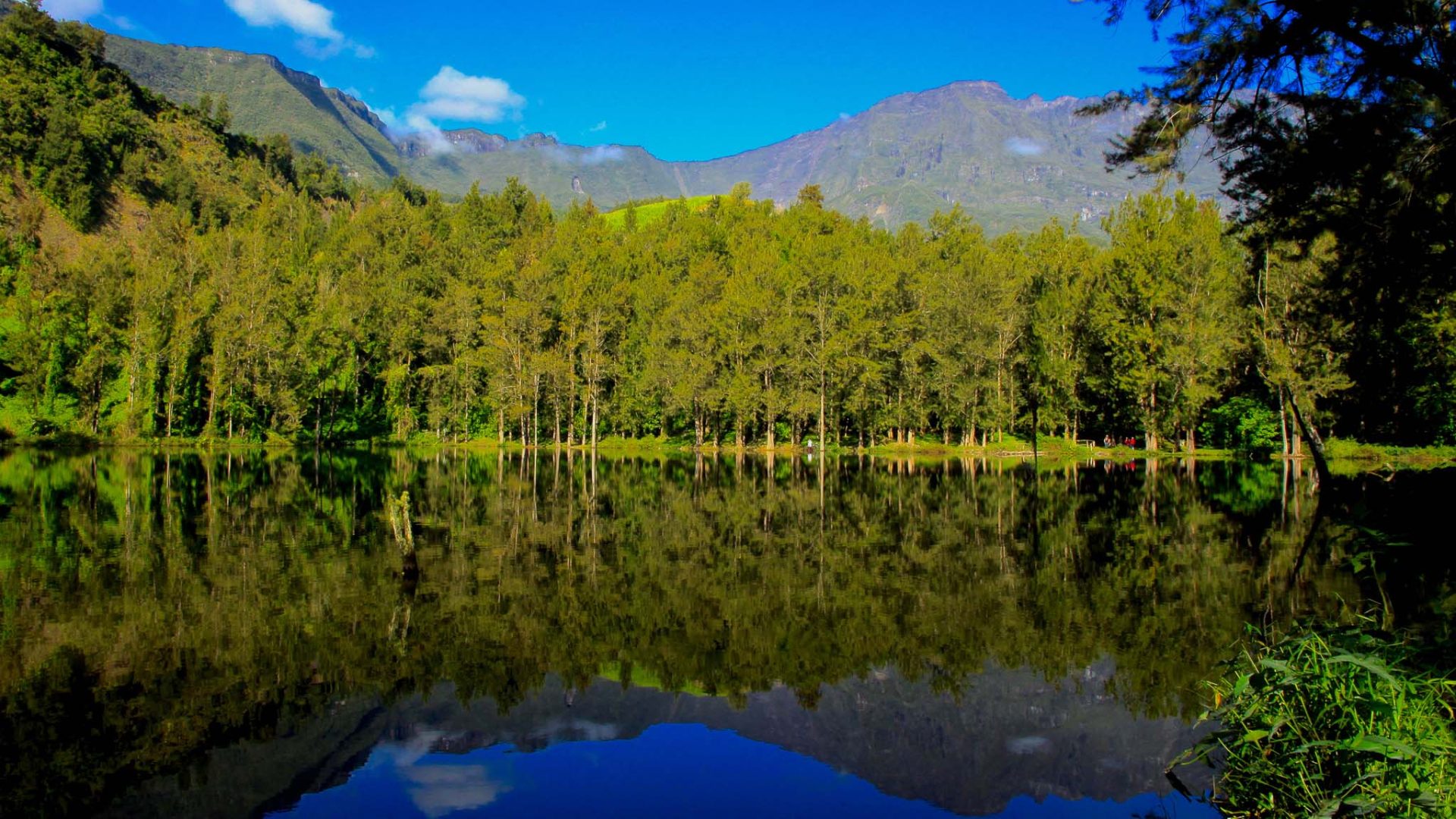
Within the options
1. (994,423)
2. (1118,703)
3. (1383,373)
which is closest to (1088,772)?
(1118,703)

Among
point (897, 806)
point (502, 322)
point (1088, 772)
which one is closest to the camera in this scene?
point (897, 806)

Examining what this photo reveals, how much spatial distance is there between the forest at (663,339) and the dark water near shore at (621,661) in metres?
42.6

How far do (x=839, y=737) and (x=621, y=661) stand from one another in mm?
3869

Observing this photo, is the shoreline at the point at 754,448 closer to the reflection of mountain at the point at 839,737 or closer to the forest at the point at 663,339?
the forest at the point at 663,339

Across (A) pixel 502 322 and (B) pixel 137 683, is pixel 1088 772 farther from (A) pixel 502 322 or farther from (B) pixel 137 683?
(A) pixel 502 322

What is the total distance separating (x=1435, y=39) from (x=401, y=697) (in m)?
15.7

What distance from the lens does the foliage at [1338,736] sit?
6.34 m

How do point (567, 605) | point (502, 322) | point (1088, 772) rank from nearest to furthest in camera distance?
point (1088, 772) → point (567, 605) → point (502, 322)

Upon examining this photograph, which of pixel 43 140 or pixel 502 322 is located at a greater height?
pixel 43 140

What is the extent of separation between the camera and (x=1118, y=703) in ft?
37.6

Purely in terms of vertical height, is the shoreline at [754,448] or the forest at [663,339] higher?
the forest at [663,339]

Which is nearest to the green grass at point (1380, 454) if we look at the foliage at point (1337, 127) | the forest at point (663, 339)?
the forest at point (663, 339)

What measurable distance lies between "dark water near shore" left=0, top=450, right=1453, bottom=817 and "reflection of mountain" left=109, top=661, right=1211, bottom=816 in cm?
4

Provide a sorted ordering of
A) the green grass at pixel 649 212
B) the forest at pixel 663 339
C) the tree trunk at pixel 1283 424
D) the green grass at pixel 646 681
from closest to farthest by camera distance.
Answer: the green grass at pixel 646 681
the tree trunk at pixel 1283 424
the forest at pixel 663 339
the green grass at pixel 649 212
